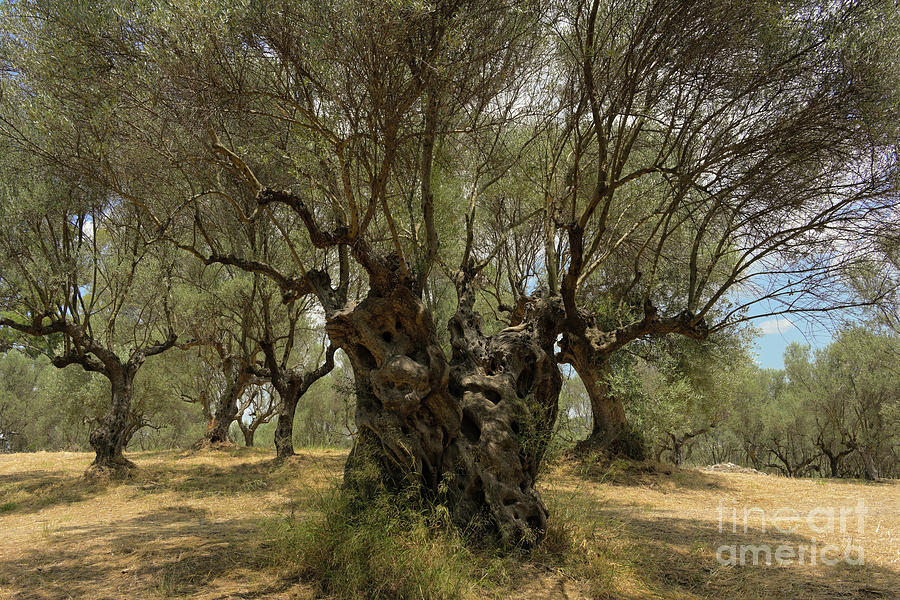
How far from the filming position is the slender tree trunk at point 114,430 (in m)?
12.2

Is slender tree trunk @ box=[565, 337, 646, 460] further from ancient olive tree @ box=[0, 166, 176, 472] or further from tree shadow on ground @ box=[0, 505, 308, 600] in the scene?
ancient olive tree @ box=[0, 166, 176, 472]

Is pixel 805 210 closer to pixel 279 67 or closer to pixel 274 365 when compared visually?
pixel 279 67

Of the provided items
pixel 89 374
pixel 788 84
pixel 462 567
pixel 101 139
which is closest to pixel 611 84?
pixel 788 84

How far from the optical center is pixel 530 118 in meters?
11.5

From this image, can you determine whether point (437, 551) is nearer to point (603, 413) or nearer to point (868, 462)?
point (603, 413)

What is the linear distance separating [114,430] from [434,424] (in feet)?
34.1

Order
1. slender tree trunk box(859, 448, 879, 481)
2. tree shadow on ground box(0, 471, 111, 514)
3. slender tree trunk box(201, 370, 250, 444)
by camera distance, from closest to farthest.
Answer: tree shadow on ground box(0, 471, 111, 514) < slender tree trunk box(201, 370, 250, 444) < slender tree trunk box(859, 448, 879, 481)

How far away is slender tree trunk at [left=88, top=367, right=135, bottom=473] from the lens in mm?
12156

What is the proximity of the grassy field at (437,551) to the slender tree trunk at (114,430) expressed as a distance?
1.62m

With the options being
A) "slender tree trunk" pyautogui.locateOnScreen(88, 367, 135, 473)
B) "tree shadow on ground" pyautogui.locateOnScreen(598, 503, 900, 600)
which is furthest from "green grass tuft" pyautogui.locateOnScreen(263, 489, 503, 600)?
"slender tree trunk" pyautogui.locateOnScreen(88, 367, 135, 473)

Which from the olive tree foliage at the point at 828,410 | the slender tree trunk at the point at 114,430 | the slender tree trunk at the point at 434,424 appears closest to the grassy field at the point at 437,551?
the slender tree trunk at the point at 434,424

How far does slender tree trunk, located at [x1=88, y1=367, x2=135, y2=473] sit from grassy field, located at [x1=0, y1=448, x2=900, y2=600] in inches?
63.8

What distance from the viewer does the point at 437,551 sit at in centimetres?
489

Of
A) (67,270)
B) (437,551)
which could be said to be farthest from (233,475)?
(437,551)
